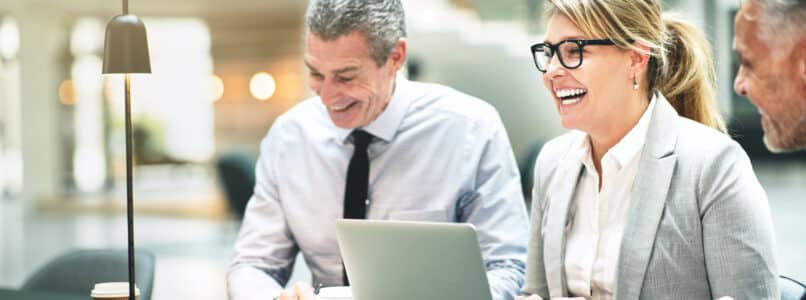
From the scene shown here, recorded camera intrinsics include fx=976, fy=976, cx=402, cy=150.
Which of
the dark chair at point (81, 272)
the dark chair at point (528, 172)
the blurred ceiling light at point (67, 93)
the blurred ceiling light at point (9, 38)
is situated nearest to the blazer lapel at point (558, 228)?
the dark chair at point (81, 272)

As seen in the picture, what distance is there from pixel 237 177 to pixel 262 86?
14.9 ft

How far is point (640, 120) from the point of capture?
212 centimetres

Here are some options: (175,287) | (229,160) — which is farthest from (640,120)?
(229,160)

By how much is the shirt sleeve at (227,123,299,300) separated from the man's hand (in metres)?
0.47

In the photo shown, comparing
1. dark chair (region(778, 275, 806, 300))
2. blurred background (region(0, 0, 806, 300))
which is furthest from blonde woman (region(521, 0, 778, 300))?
blurred background (region(0, 0, 806, 300))

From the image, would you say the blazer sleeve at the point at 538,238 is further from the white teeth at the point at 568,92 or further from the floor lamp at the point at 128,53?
the floor lamp at the point at 128,53

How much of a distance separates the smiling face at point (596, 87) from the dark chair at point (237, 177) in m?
7.81

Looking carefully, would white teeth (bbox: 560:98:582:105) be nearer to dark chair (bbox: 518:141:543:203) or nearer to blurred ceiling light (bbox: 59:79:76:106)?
dark chair (bbox: 518:141:543:203)

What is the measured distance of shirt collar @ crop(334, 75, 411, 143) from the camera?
8.75ft

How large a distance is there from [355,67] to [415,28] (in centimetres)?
1018

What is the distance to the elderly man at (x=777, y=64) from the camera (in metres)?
1.41

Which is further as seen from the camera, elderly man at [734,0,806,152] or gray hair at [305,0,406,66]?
gray hair at [305,0,406,66]

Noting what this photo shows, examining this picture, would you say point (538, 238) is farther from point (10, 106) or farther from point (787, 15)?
point (10, 106)

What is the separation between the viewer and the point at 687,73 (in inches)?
86.9
